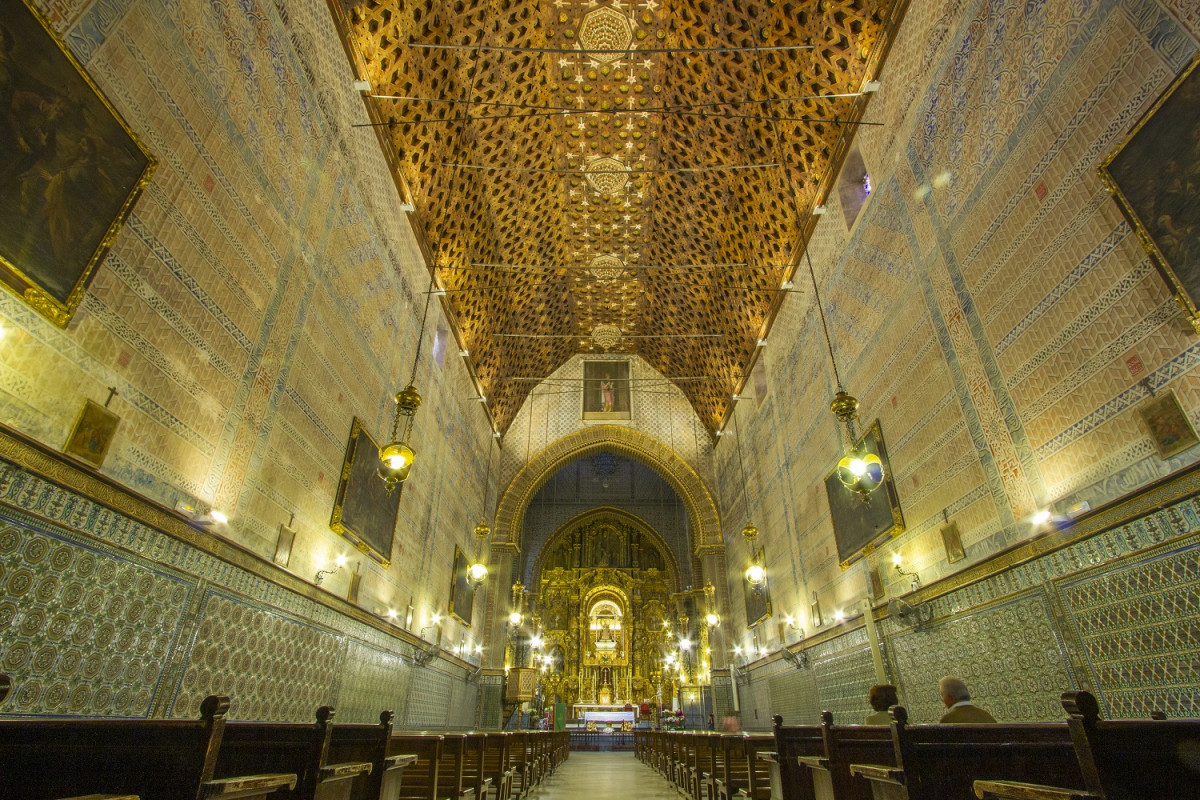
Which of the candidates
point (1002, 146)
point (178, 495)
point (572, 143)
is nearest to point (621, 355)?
point (572, 143)

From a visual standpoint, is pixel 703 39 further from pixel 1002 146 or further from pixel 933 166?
pixel 1002 146

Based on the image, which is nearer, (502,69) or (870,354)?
(870,354)

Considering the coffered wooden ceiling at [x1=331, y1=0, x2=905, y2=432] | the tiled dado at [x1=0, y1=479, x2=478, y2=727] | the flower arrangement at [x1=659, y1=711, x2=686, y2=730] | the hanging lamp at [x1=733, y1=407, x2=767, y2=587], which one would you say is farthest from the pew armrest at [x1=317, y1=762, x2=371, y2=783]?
the flower arrangement at [x1=659, y1=711, x2=686, y2=730]

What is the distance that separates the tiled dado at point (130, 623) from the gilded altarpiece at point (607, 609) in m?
18.0

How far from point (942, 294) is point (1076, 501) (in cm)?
274

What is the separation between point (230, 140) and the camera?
561 cm

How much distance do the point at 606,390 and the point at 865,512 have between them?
470 inches

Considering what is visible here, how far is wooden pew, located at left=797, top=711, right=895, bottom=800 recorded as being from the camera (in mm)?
3418

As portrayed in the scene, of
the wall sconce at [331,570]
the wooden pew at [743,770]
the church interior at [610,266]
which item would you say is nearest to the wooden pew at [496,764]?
the church interior at [610,266]

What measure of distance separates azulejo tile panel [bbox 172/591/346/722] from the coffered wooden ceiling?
660 cm

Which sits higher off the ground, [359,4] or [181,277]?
[359,4]

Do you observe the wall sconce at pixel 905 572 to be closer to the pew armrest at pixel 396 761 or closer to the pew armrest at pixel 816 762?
the pew armrest at pixel 816 762

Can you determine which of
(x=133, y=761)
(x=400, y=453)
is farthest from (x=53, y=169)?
(x=400, y=453)

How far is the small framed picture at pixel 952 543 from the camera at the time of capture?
21.1 feet
